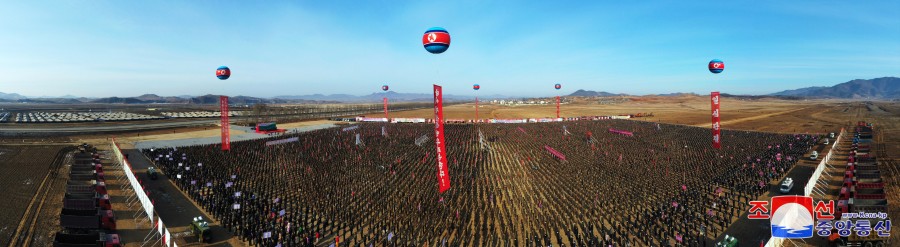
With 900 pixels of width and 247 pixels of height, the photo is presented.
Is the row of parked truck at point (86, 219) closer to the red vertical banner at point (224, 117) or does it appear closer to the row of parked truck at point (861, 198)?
the red vertical banner at point (224, 117)

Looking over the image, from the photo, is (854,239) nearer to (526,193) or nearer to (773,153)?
(526,193)

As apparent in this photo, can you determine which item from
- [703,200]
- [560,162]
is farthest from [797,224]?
[560,162]

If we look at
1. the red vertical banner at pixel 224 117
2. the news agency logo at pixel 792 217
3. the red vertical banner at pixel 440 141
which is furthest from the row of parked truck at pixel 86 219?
the news agency logo at pixel 792 217

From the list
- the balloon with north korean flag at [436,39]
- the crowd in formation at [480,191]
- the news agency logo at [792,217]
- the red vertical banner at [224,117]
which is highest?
the balloon with north korean flag at [436,39]

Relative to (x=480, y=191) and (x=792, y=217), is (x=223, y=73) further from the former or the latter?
(x=792, y=217)

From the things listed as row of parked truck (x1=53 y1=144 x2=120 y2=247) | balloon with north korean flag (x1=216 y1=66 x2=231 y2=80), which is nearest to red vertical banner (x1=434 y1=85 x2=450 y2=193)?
row of parked truck (x1=53 y1=144 x2=120 y2=247)

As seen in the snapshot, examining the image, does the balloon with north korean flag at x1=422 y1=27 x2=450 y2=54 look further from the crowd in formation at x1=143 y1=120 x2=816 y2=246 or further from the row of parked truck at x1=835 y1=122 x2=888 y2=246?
the row of parked truck at x1=835 y1=122 x2=888 y2=246

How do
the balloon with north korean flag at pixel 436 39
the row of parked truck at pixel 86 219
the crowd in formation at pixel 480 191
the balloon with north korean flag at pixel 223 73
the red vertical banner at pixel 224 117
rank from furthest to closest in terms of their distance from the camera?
1. the balloon with north korean flag at pixel 223 73
2. the red vertical banner at pixel 224 117
3. the balloon with north korean flag at pixel 436 39
4. the crowd in formation at pixel 480 191
5. the row of parked truck at pixel 86 219
